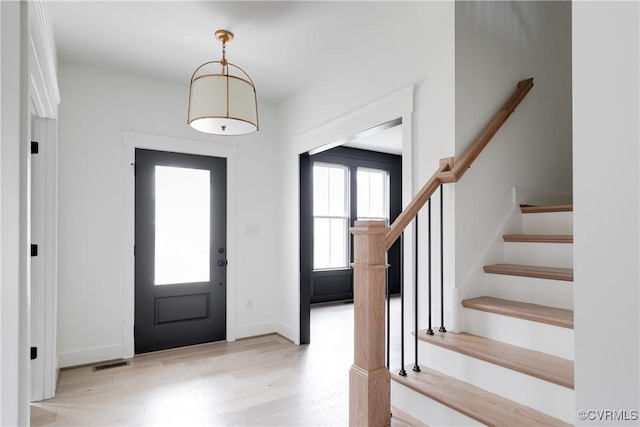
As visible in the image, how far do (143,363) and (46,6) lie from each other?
2891mm

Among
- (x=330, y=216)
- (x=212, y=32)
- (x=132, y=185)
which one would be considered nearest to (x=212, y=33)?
(x=212, y=32)

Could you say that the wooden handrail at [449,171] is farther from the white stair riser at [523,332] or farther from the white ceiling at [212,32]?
the white ceiling at [212,32]

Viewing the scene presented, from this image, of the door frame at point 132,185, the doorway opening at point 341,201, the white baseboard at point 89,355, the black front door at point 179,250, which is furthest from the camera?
the doorway opening at point 341,201

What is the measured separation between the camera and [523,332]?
1914mm

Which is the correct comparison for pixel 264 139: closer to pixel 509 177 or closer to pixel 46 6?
pixel 46 6

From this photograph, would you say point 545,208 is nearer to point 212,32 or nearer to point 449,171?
point 449,171

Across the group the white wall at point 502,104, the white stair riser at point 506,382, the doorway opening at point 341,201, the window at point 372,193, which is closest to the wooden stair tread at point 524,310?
the white wall at point 502,104

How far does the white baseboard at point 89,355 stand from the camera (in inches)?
126

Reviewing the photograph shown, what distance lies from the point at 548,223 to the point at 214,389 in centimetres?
268

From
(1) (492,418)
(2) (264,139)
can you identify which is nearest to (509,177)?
(1) (492,418)

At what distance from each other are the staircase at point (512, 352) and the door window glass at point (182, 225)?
2541 mm
